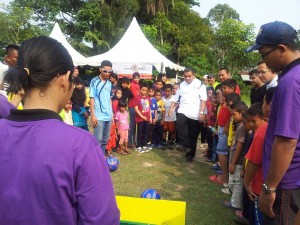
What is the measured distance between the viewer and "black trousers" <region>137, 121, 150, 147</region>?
754 centimetres

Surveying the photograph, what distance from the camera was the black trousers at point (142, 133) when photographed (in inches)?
297

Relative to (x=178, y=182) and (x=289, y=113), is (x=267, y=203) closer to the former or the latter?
(x=289, y=113)

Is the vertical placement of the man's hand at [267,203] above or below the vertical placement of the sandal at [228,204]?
above

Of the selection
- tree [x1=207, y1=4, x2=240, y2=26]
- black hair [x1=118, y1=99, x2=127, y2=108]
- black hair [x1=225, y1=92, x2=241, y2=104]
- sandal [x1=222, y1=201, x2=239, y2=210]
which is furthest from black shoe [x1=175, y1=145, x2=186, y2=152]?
tree [x1=207, y1=4, x2=240, y2=26]

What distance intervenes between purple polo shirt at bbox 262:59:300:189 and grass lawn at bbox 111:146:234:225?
2.08m

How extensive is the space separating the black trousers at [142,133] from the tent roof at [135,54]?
5751 millimetres

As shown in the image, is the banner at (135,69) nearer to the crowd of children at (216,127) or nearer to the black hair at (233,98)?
the crowd of children at (216,127)

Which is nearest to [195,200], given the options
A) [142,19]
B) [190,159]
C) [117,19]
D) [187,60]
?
[190,159]

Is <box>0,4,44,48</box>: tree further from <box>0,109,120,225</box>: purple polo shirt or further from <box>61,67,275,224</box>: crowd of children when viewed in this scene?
<box>0,109,120,225</box>: purple polo shirt

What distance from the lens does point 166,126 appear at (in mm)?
8000

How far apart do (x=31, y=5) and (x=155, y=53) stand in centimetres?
2457

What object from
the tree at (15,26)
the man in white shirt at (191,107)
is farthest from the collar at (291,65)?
the tree at (15,26)

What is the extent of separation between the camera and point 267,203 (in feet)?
6.58

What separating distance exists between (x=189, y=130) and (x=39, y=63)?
5.54 metres
